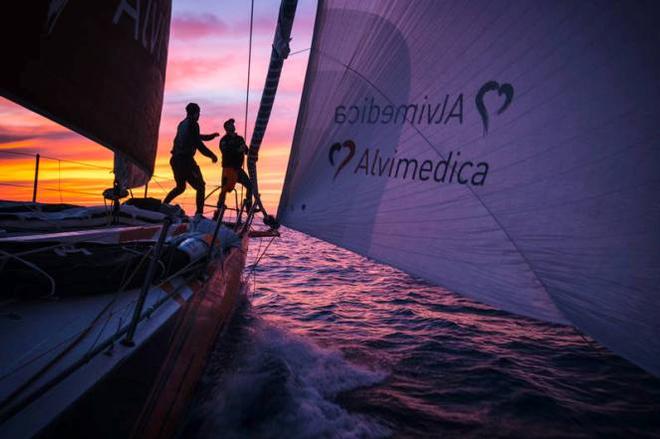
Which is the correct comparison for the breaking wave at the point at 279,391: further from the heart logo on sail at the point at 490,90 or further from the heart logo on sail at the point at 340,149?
the heart logo on sail at the point at 490,90

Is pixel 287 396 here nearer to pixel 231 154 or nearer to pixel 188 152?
pixel 188 152

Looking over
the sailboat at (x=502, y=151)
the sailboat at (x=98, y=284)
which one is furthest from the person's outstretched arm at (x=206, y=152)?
the sailboat at (x=502, y=151)

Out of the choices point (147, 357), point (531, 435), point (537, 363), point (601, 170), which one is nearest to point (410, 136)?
point (601, 170)

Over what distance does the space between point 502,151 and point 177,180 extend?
4.60m

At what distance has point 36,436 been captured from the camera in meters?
1.21

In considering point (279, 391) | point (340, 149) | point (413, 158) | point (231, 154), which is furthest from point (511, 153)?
point (231, 154)

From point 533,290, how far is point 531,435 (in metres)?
1.79

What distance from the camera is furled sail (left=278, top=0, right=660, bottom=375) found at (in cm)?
168

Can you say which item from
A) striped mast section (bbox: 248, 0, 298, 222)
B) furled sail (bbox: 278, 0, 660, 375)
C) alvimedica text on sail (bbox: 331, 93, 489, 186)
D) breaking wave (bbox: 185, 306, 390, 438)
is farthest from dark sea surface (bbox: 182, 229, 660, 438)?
striped mast section (bbox: 248, 0, 298, 222)

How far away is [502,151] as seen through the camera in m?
2.08

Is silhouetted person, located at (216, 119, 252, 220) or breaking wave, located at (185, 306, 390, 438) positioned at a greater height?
silhouetted person, located at (216, 119, 252, 220)

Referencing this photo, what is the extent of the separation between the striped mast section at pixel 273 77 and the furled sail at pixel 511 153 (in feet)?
2.80

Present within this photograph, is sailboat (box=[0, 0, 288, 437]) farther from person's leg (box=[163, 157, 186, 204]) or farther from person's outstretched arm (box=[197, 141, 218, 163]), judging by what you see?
person's outstretched arm (box=[197, 141, 218, 163])

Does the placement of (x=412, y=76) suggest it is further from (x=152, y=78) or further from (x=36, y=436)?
(x=36, y=436)
